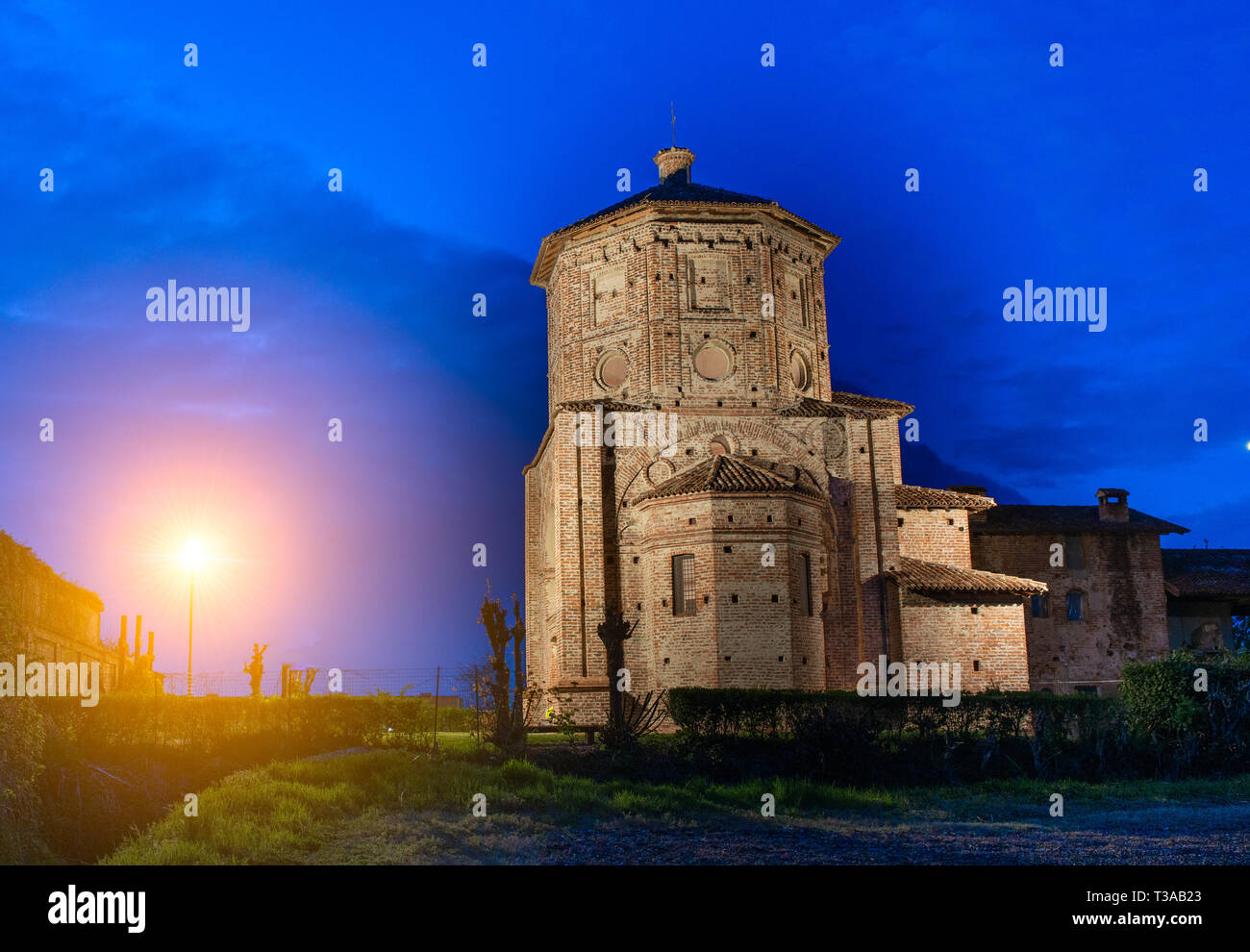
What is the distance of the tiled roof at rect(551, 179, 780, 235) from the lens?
30359 mm

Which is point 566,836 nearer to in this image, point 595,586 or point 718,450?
point 595,586

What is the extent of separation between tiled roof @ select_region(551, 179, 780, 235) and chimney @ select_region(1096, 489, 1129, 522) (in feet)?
55.2

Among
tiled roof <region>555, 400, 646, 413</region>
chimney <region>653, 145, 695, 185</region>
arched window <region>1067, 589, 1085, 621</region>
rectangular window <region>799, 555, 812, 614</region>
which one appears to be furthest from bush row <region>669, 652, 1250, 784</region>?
chimney <region>653, 145, 695, 185</region>

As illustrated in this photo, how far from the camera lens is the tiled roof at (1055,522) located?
3606 cm

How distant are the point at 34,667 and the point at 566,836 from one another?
870 cm

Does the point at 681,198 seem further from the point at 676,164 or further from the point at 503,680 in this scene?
the point at 503,680

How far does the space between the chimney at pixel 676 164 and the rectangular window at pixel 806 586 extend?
13.2 metres

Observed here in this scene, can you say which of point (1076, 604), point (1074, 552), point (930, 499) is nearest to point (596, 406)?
point (930, 499)

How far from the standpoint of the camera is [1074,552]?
36.3 meters

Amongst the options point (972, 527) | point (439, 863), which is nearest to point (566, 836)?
point (439, 863)

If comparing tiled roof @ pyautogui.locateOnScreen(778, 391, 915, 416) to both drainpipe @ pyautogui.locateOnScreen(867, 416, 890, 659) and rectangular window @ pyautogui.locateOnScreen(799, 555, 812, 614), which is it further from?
rectangular window @ pyautogui.locateOnScreen(799, 555, 812, 614)

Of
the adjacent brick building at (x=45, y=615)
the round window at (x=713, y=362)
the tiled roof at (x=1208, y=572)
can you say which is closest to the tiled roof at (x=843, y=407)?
the round window at (x=713, y=362)

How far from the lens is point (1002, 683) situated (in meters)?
28.0

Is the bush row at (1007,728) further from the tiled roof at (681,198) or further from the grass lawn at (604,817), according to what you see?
the tiled roof at (681,198)
